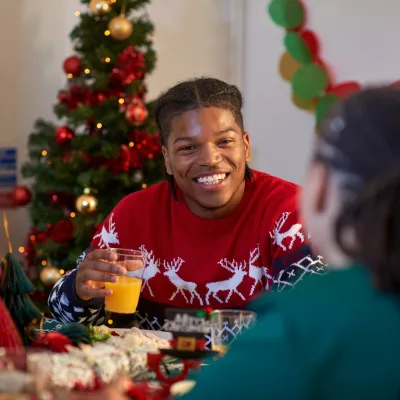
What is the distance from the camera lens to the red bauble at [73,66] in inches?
148

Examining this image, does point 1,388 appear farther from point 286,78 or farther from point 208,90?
point 286,78

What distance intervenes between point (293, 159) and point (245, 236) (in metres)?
2.41

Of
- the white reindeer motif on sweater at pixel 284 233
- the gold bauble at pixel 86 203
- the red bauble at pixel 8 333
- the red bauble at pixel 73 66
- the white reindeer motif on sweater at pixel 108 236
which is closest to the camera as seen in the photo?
the red bauble at pixel 8 333

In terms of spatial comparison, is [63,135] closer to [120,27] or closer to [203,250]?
[120,27]

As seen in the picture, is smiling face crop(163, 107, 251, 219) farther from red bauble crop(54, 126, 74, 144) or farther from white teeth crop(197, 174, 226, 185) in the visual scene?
red bauble crop(54, 126, 74, 144)

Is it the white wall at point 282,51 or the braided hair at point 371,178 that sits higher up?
the white wall at point 282,51

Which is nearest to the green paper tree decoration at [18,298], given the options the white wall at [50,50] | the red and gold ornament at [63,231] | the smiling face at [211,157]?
the smiling face at [211,157]

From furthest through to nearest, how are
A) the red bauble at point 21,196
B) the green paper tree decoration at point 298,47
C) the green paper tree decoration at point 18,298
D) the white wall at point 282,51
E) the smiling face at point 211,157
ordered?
the green paper tree decoration at point 298,47 → the white wall at point 282,51 → the red bauble at point 21,196 → the smiling face at point 211,157 → the green paper tree decoration at point 18,298

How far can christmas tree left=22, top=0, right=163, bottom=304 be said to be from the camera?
3674 millimetres

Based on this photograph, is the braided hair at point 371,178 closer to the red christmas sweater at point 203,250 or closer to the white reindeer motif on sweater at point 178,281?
the red christmas sweater at point 203,250

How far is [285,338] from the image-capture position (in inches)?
29.1

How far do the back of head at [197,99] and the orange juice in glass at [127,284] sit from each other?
1.64 ft

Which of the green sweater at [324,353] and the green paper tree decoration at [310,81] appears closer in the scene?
the green sweater at [324,353]

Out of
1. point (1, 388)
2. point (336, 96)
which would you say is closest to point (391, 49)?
point (336, 96)
